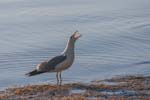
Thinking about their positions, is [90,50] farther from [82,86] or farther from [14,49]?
[82,86]

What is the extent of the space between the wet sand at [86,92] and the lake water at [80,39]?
199cm

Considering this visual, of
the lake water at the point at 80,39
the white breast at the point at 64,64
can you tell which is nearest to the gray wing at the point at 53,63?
the white breast at the point at 64,64

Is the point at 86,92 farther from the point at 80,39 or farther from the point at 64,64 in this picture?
the point at 80,39

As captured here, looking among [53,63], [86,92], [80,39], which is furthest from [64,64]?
[80,39]

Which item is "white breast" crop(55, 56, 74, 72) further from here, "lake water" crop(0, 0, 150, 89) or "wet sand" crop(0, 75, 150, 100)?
"lake water" crop(0, 0, 150, 89)

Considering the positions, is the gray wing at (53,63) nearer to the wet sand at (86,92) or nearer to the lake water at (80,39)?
the wet sand at (86,92)

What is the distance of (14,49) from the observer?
19672 millimetres

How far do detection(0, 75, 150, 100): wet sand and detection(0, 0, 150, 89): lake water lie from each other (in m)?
1.99

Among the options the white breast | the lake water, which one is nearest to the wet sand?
the white breast

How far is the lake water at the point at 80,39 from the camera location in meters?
17.4

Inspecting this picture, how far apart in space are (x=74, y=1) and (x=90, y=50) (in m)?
7.43

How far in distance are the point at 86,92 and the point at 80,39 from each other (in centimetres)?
812

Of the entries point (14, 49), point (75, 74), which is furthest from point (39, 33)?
point (75, 74)

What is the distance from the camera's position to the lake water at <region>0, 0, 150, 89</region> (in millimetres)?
17438
